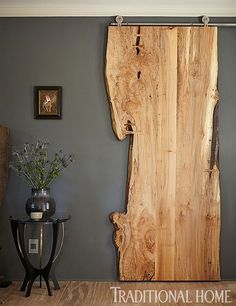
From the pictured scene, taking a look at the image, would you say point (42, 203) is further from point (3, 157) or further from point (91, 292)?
point (91, 292)

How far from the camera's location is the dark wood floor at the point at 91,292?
110 inches

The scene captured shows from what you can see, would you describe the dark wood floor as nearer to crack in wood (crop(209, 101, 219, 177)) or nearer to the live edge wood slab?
the live edge wood slab

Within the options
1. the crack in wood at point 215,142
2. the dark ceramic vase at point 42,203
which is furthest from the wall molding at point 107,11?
the dark ceramic vase at point 42,203

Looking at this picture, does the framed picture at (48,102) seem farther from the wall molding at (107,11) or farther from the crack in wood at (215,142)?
the crack in wood at (215,142)

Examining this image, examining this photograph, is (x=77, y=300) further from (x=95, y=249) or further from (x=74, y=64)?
(x=74, y=64)

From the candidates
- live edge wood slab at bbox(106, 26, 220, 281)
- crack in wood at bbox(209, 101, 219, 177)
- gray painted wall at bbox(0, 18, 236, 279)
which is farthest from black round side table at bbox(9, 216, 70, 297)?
crack in wood at bbox(209, 101, 219, 177)

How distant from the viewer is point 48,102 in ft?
11.0

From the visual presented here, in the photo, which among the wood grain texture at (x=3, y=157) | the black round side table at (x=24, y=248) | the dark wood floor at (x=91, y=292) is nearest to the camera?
the dark wood floor at (x=91, y=292)

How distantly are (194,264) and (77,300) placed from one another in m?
1.06

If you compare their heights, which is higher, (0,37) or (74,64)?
(0,37)

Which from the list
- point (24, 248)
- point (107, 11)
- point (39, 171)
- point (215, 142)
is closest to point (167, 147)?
point (215, 142)

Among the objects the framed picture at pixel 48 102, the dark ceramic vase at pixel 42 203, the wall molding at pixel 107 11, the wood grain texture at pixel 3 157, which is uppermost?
the wall molding at pixel 107 11

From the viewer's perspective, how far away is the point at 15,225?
3.01 meters

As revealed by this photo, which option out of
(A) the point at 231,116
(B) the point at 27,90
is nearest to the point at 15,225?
(B) the point at 27,90
